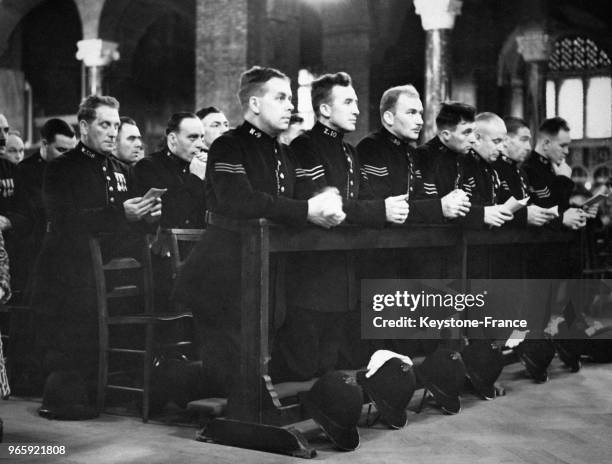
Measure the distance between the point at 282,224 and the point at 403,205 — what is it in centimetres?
83

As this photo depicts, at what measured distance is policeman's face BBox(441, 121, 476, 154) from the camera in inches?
228

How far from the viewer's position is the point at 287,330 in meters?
4.68

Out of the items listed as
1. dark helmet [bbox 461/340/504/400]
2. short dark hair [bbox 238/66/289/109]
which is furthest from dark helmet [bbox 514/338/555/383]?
short dark hair [bbox 238/66/289/109]

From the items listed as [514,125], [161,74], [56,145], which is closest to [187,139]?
[56,145]

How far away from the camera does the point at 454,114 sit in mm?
5793

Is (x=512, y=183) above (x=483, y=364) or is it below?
above

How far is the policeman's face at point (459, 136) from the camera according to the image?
579cm

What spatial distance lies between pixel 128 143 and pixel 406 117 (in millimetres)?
2154

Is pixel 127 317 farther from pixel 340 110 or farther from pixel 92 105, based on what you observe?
pixel 340 110

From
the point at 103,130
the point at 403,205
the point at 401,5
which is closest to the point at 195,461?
the point at 403,205

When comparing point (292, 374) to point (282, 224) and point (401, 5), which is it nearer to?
point (282, 224)

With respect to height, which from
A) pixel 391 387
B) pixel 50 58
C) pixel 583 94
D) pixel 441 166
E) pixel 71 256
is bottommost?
pixel 391 387

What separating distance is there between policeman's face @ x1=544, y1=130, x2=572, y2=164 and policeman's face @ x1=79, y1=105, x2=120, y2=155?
355 centimetres

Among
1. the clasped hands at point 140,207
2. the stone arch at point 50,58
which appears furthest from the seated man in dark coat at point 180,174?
the stone arch at point 50,58
